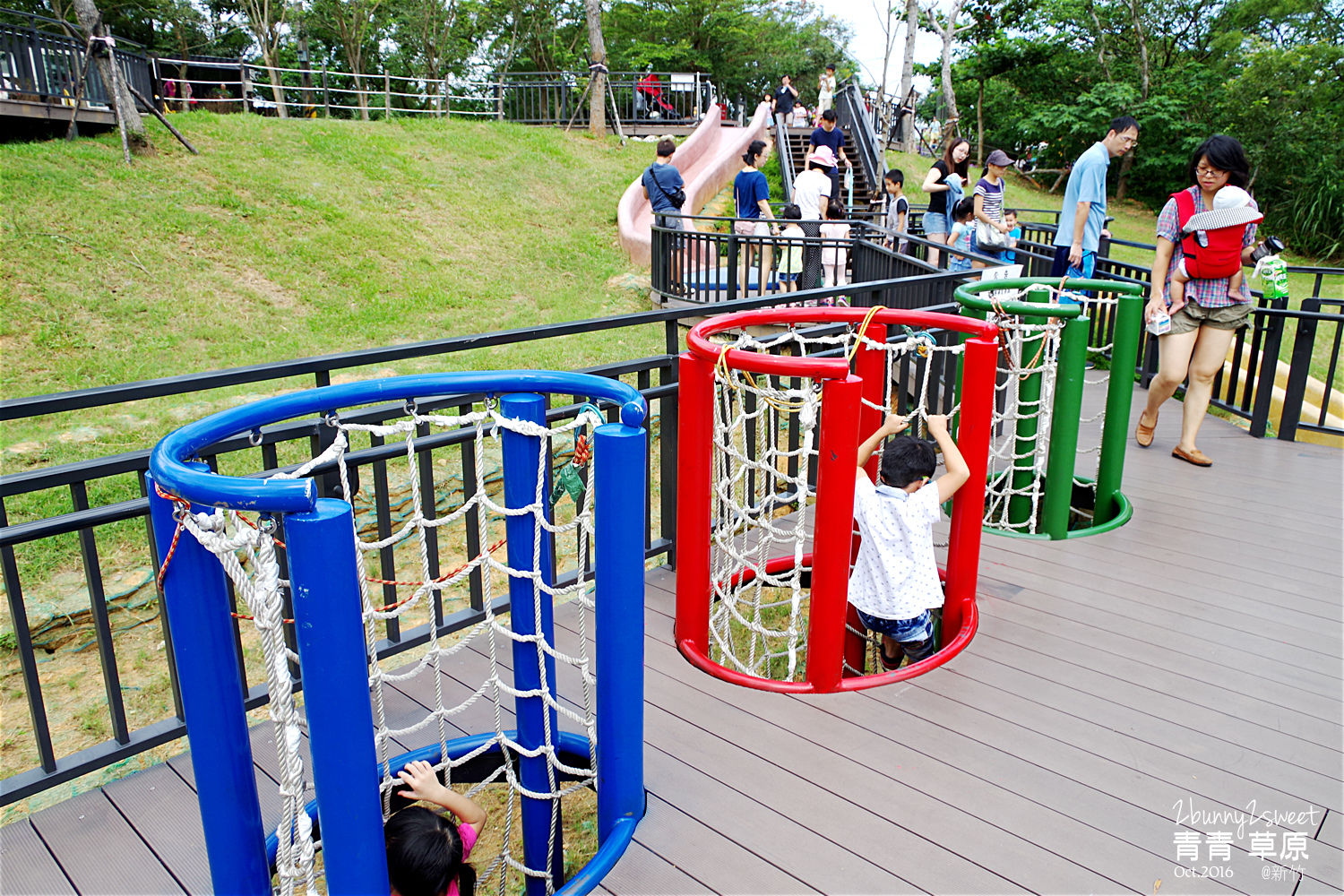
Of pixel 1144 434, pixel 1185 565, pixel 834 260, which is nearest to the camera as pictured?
pixel 1185 565

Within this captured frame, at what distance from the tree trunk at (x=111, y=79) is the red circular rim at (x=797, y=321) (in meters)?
12.6

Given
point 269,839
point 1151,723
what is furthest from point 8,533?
point 1151,723

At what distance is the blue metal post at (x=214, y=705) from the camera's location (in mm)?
1648

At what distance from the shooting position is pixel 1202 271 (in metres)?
4.84

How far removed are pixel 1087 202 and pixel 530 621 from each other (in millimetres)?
5742

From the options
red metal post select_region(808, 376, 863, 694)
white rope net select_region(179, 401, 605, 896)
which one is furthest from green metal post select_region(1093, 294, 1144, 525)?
white rope net select_region(179, 401, 605, 896)

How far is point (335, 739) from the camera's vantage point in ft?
5.29

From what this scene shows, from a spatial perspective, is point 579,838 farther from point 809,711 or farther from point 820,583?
point 820,583

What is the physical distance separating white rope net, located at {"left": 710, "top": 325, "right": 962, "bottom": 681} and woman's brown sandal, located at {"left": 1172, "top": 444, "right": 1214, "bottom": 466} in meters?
1.41

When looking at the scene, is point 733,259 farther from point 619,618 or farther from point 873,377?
point 619,618

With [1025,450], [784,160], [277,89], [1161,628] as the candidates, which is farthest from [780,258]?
[277,89]

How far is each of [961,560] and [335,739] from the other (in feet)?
7.86

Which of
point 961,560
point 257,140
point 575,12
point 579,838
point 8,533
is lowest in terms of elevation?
point 579,838

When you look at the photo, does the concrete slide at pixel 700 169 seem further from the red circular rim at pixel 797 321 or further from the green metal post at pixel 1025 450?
the red circular rim at pixel 797 321
